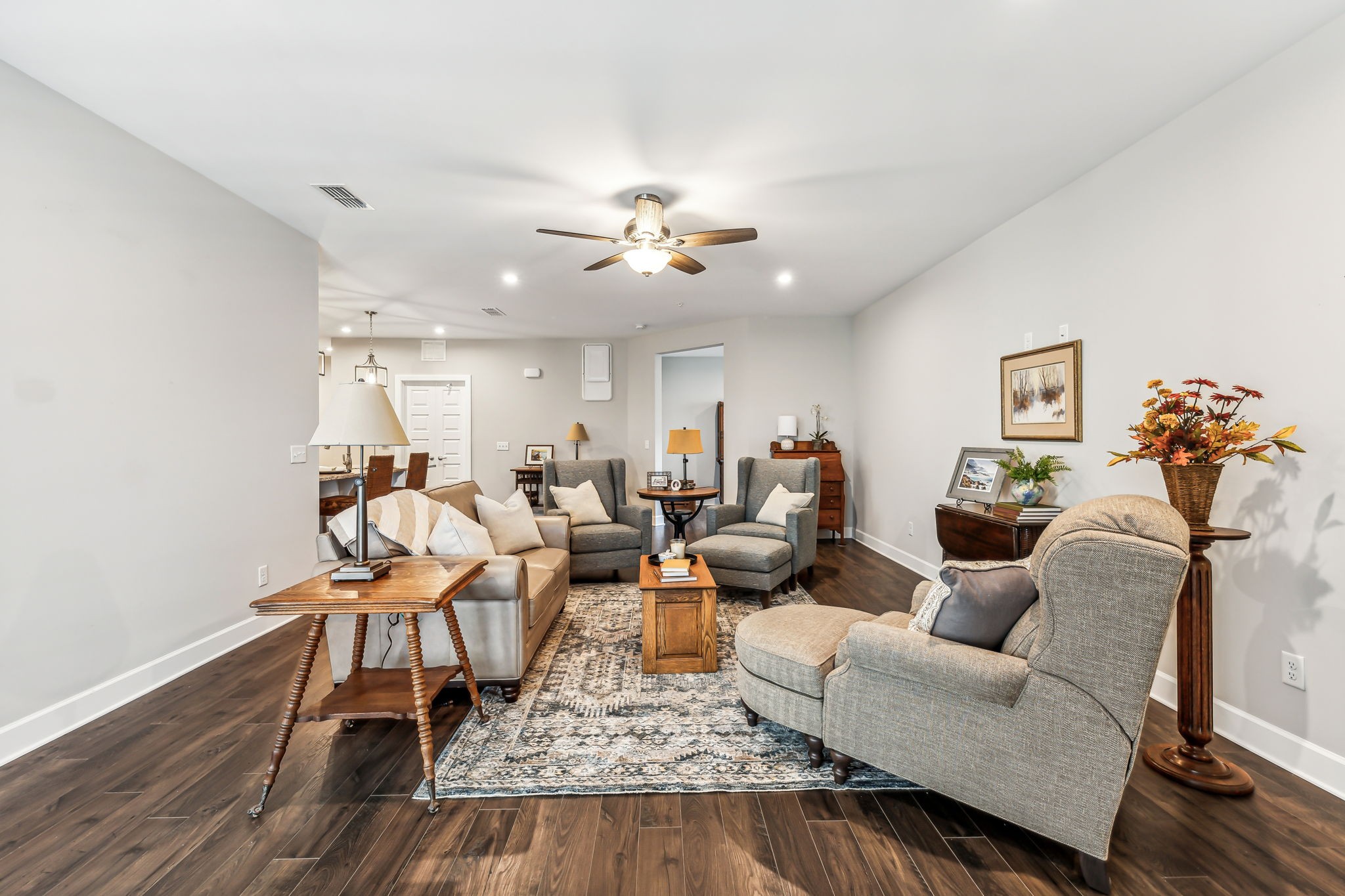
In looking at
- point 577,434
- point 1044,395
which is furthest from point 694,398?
point 1044,395

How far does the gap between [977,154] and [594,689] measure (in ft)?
10.7

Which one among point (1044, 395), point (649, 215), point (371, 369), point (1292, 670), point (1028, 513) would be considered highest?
point (649, 215)

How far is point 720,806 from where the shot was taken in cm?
181

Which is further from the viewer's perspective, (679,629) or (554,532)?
(554,532)

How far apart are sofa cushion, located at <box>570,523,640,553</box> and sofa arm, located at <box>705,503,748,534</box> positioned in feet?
2.00

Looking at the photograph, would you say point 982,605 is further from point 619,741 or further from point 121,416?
point 121,416

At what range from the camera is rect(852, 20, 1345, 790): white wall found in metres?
1.92

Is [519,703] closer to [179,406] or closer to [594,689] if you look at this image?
[594,689]

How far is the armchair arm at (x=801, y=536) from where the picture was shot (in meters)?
4.20

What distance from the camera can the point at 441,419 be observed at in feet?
26.0

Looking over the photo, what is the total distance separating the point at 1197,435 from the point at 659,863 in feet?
7.67

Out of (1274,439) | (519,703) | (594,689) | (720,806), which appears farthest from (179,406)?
(1274,439)

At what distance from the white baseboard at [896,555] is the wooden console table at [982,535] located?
61 centimetres

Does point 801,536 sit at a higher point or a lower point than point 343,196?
lower
